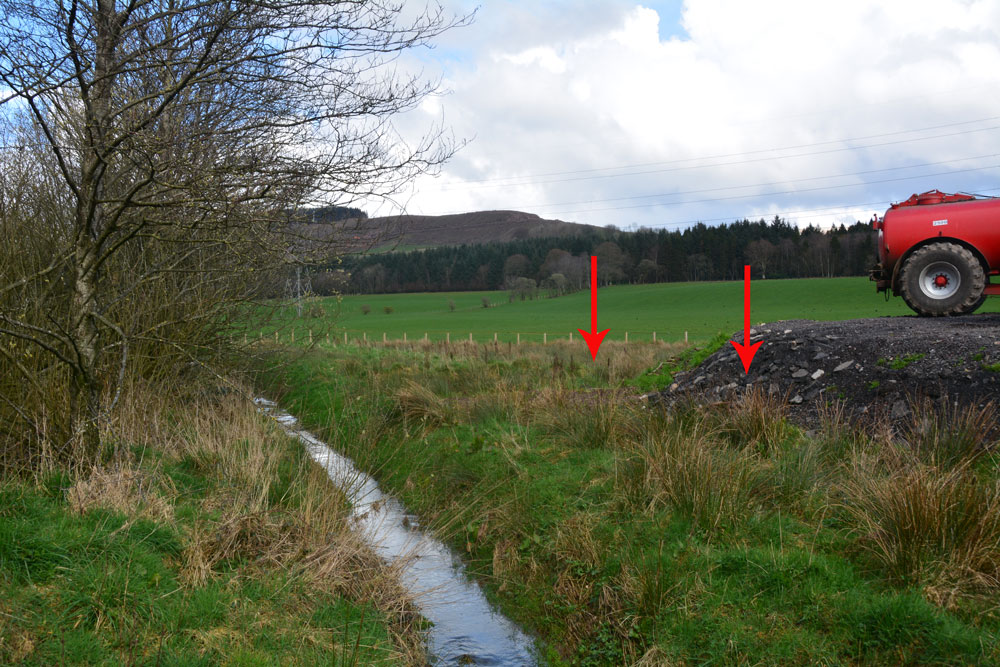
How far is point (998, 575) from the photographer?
381cm

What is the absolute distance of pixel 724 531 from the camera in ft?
15.6

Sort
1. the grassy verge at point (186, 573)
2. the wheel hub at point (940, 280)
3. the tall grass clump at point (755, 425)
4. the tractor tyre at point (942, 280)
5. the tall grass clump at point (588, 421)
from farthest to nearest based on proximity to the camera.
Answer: the wheel hub at point (940, 280)
the tractor tyre at point (942, 280)
the tall grass clump at point (588, 421)
the tall grass clump at point (755, 425)
the grassy verge at point (186, 573)

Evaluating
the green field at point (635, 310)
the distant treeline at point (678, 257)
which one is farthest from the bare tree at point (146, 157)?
the distant treeline at point (678, 257)

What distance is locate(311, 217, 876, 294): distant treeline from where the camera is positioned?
7756cm

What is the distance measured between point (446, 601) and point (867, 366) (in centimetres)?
543

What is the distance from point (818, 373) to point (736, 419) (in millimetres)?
1968

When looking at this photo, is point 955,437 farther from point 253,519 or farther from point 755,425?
point 253,519

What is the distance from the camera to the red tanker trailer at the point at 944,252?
9703 millimetres

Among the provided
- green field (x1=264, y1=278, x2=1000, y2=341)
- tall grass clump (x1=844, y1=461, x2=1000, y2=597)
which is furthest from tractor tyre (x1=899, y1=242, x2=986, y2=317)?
green field (x1=264, y1=278, x2=1000, y2=341)

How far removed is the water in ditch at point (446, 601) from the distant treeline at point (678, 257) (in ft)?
227

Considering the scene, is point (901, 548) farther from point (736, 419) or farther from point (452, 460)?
point (452, 460)

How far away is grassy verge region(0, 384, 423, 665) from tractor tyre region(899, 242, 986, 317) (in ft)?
28.6

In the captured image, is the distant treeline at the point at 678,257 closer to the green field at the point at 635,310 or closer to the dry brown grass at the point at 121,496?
the green field at the point at 635,310

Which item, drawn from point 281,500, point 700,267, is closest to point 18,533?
point 281,500
